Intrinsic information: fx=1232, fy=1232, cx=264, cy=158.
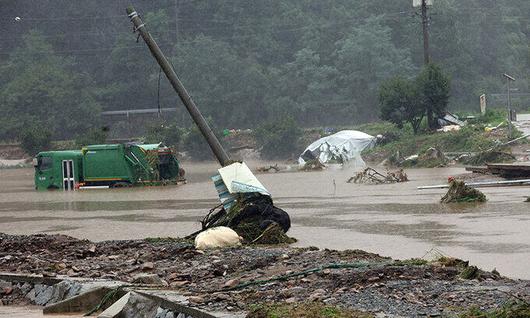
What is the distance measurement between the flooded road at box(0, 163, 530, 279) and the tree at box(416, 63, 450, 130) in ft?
37.4

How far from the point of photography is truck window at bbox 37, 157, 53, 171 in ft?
156

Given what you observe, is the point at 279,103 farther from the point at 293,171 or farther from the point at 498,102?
the point at 293,171

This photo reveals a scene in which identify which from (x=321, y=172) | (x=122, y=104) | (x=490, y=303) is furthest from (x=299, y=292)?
(x=122, y=104)

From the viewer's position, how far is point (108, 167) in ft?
152

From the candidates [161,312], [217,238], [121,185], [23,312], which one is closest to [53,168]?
[121,185]

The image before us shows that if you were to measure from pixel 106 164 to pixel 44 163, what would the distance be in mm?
2870

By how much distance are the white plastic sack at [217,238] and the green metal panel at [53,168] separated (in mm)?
29444

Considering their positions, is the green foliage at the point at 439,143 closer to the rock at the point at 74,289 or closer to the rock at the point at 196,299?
the rock at the point at 74,289

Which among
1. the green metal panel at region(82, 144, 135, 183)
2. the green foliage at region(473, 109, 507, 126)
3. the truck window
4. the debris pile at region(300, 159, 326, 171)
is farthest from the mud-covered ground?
the green foliage at region(473, 109, 507, 126)

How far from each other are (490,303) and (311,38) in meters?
92.8

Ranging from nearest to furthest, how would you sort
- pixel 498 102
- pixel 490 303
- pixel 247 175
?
1. pixel 490 303
2. pixel 247 175
3. pixel 498 102

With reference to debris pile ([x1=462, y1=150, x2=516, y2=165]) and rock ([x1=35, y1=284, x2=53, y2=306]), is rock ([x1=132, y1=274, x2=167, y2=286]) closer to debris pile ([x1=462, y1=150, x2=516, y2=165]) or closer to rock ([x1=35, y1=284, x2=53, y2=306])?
rock ([x1=35, y1=284, x2=53, y2=306])

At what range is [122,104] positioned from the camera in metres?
101

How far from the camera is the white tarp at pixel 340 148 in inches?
2418
